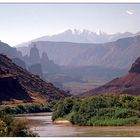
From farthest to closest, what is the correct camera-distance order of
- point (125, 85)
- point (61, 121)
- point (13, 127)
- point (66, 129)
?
1. point (61, 121)
2. point (125, 85)
3. point (66, 129)
4. point (13, 127)

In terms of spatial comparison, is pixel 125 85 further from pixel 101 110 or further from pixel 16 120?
pixel 16 120

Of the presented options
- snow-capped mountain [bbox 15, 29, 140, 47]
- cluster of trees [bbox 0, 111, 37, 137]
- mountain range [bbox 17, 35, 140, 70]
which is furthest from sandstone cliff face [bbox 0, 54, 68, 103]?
cluster of trees [bbox 0, 111, 37, 137]

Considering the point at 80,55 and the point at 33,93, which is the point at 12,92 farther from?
the point at 80,55

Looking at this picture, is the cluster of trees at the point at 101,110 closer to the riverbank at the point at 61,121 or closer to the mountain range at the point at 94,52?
the riverbank at the point at 61,121

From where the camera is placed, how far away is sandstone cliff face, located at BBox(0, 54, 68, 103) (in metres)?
16.7

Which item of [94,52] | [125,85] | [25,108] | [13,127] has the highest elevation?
[94,52]

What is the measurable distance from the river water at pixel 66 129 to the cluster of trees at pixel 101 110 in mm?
162

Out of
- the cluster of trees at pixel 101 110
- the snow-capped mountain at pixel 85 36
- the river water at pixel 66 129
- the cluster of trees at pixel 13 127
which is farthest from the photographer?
the cluster of trees at pixel 101 110

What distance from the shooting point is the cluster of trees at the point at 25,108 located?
16531 millimetres

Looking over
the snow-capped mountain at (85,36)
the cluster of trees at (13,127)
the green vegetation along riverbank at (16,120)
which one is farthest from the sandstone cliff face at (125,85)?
the cluster of trees at (13,127)

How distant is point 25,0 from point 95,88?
2.13 metres

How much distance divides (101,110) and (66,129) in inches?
33.5

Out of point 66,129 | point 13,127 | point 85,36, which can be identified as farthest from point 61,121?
point 85,36

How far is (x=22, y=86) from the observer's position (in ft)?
55.5
